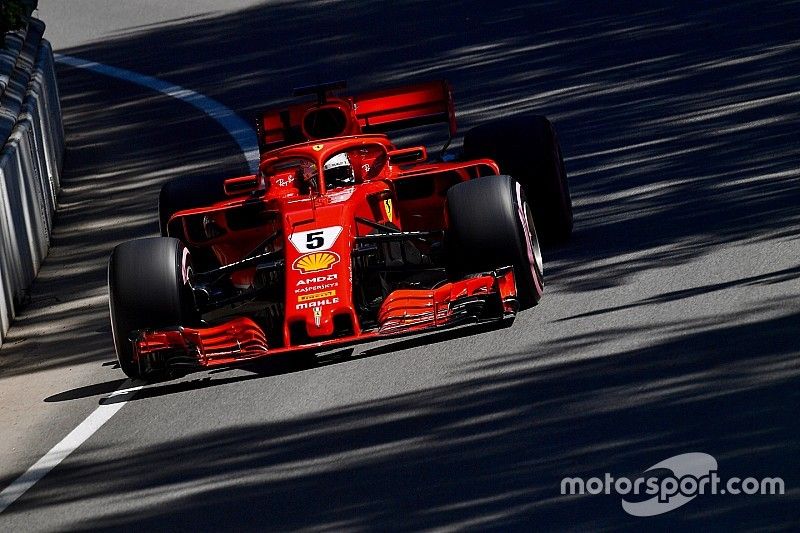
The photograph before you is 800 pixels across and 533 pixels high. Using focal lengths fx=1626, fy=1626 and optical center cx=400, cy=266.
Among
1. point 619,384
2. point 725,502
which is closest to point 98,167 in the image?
point 619,384

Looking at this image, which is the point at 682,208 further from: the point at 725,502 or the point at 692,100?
the point at 725,502

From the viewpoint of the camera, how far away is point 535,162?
10180 millimetres

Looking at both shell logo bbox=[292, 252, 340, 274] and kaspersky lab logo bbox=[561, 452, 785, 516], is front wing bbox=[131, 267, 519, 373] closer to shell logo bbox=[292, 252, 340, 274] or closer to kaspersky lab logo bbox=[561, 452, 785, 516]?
shell logo bbox=[292, 252, 340, 274]

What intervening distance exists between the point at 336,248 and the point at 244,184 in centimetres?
193

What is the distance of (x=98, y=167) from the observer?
53.8 feet

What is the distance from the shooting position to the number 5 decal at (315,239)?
8812 millimetres

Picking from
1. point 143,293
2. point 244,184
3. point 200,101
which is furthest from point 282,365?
point 200,101

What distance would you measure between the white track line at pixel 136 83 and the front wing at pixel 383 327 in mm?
368

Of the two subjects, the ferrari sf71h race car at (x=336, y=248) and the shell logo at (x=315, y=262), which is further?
the shell logo at (x=315, y=262)

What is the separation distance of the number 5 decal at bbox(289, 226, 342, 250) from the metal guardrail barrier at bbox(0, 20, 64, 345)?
2789 millimetres

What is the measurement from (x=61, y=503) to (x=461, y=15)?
1523cm

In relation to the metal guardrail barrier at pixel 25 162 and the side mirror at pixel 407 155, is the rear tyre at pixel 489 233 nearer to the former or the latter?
the side mirror at pixel 407 155

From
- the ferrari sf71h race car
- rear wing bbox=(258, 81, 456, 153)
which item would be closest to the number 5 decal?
the ferrari sf71h race car

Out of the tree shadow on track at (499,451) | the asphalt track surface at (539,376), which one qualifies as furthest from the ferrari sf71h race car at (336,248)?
the tree shadow on track at (499,451)
